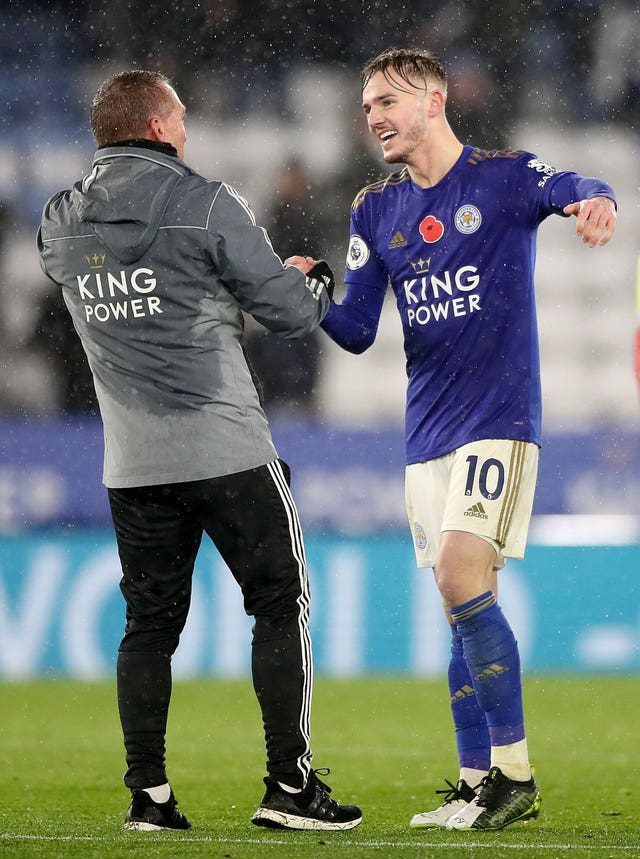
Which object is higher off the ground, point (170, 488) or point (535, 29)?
point (535, 29)

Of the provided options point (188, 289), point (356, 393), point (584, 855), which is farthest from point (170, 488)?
point (356, 393)

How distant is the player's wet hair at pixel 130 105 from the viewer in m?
3.21

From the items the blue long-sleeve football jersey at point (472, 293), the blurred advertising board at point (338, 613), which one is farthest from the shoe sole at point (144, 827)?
the blurred advertising board at point (338, 613)

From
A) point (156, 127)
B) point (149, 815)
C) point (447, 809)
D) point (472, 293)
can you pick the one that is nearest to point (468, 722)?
point (447, 809)

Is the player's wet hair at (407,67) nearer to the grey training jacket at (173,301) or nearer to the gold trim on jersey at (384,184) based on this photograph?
the gold trim on jersey at (384,184)

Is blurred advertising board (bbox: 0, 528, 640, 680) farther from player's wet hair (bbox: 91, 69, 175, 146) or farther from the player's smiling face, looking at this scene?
player's wet hair (bbox: 91, 69, 175, 146)

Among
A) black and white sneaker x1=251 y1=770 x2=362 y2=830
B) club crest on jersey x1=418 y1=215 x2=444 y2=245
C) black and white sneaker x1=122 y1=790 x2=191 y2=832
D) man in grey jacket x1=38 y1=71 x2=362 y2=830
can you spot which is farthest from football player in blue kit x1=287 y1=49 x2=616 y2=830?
black and white sneaker x1=122 y1=790 x2=191 y2=832

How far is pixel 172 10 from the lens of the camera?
38.3 feet

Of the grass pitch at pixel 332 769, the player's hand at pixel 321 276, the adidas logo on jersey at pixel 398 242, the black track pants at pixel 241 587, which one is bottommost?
the grass pitch at pixel 332 769

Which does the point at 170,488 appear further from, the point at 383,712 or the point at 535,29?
the point at 535,29

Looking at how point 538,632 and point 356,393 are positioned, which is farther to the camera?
point 356,393

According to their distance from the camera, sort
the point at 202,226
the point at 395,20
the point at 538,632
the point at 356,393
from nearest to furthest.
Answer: the point at 202,226
the point at 538,632
the point at 356,393
the point at 395,20

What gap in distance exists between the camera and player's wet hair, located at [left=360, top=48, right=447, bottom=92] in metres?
3.61

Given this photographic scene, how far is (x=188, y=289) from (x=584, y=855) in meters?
1.49
